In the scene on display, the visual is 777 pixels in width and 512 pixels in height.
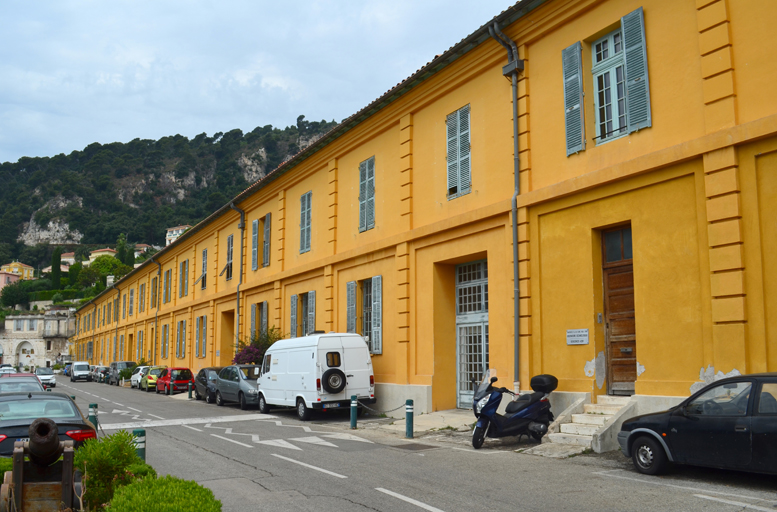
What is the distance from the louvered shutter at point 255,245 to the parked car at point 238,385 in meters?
6.41

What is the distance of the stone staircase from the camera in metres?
11.3

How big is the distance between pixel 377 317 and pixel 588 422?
9.09 metres

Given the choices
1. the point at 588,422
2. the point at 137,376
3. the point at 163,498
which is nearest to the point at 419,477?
the point at 588,422

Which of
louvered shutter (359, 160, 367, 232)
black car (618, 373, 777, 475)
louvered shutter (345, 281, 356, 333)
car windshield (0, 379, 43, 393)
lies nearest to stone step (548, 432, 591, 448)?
black car (618, 373, 777, 475)

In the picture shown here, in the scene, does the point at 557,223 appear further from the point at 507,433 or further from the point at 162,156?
the point at 162,156

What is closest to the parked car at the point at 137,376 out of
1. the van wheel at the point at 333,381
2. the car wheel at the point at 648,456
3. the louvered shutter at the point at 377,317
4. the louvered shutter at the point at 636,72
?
the louvered shutter at the point at 377,317

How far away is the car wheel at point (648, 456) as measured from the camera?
28.5 feet

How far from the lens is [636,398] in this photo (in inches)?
443

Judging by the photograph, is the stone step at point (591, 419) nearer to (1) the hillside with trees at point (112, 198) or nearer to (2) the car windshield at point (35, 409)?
(2) the car windshield at point (35, 409)

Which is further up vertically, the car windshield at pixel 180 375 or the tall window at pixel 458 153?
the tall window at pixel 458 153

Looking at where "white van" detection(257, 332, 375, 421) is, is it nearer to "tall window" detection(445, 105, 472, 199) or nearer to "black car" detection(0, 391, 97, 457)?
"tall window" detection(445, 105, 472, 199)

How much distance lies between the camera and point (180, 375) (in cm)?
3244

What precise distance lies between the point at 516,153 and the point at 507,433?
20.3 feet

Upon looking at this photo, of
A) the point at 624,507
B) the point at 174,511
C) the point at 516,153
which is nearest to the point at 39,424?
the point at 174,511
